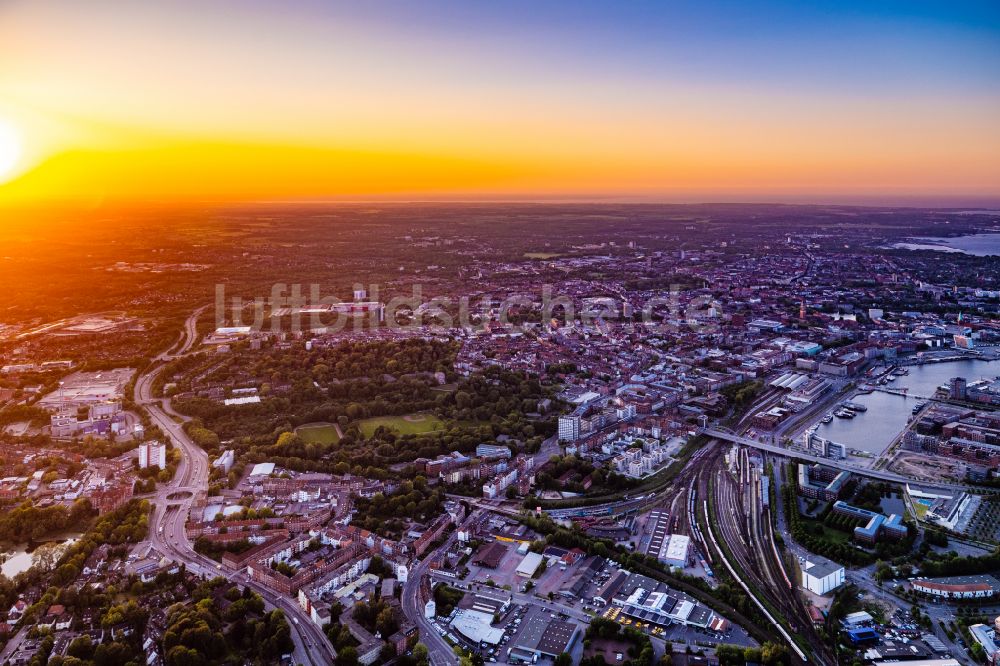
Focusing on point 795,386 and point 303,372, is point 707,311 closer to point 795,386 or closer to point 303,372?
point 795,386

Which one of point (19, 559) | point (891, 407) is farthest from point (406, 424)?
point (891, 407)

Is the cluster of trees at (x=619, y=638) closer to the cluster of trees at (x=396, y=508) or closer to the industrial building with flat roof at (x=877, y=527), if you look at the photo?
the cluster of trees at (x=396, y=508)

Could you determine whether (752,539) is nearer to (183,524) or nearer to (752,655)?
(752,655)

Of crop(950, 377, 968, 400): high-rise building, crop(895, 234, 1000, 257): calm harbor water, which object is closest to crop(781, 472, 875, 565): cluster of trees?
crop(950, 377, 968, 400): high-rise building

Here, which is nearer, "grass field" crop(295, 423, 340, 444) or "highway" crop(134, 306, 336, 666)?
"highway" crop(134, 306, 336, 666)

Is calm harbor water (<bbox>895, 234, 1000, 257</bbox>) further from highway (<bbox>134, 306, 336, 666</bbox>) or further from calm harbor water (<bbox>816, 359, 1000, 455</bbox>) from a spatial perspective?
highway (<bbox>134, 306, 336, 666</bbox>)

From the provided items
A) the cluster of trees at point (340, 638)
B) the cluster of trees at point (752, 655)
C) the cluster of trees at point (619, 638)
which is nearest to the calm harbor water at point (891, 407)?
the cluster of trees at point (752, 655)
